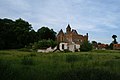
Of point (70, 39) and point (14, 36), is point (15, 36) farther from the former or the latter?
point (70, 39)

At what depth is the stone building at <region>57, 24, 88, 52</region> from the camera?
84613 mm

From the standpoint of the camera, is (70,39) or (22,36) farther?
(70,39)

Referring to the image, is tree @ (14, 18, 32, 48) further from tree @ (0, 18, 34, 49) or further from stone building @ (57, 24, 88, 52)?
stone building @ (57, 24, 88, 52)

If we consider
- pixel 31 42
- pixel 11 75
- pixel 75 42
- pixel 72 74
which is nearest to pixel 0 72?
pixel 11 75

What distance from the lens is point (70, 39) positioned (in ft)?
299

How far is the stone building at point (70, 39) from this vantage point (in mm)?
84613

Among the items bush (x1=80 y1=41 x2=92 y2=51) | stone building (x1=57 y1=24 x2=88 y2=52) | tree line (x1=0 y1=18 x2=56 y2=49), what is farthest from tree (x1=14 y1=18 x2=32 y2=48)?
bush (x1=80 y1=41 x2=92 y2=51)

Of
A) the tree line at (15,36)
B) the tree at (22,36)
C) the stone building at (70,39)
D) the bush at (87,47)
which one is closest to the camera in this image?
the bush at (87,47)

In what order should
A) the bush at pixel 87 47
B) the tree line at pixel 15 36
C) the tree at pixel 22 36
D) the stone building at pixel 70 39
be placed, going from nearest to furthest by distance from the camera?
the bush at pixel 87 47 < the tree line at pixel 15 36 < the tree at pixel 22 36 < the stone building at pixel 70 39

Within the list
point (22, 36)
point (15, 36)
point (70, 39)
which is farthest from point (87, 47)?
point (15, 36)

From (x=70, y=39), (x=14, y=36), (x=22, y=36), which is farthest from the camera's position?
(x=70, y=39)

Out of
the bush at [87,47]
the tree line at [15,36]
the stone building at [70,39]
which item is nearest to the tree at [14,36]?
the tree line at [15,36]

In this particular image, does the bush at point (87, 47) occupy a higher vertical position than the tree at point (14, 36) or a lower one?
lower

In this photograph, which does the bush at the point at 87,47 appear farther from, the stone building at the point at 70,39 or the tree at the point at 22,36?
the tree at the point at 22,36
